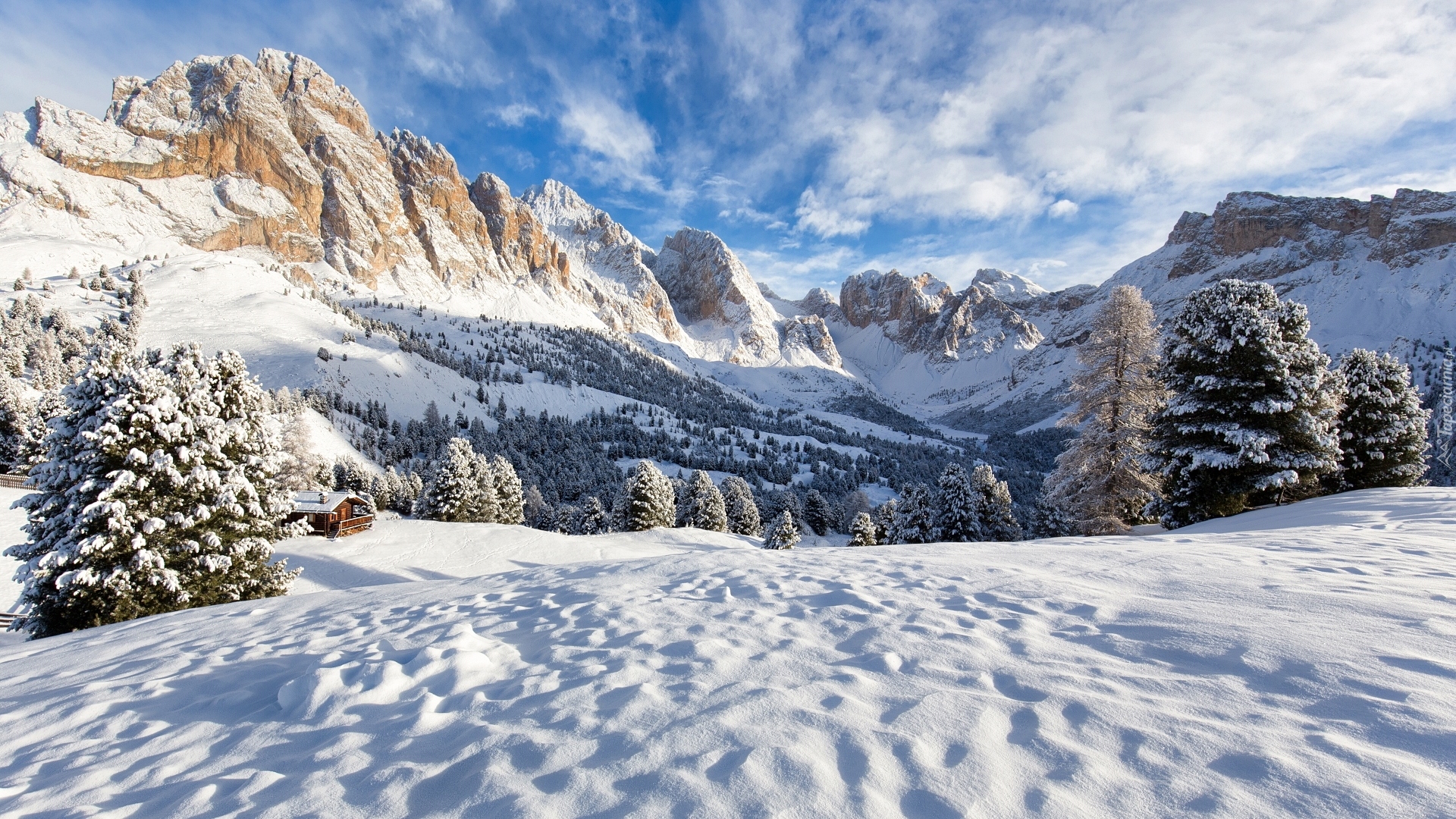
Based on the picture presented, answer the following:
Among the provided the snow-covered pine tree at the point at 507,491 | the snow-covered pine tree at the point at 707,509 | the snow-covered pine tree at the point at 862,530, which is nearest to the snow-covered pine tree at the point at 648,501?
the snow-covered pine tree at the point at 707,509

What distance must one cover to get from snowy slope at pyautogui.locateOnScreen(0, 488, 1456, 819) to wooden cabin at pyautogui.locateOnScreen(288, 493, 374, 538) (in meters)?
24.3

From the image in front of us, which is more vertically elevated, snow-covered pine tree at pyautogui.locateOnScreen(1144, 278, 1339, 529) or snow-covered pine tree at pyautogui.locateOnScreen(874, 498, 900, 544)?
snow-covered pine tree at pyautogui.locateOnScreen(1144, 278, 1339, 529)

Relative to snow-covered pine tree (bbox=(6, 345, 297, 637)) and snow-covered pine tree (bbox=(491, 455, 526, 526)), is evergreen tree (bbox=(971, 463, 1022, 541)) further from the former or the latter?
snow-covered pine tree (bbox=(491, 455, 526, 526))

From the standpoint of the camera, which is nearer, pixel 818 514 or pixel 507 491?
pixel 507 491

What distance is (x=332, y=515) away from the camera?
2752cm

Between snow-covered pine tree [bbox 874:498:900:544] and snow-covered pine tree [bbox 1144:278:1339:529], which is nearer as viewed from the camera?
snow-covered pine tree [bbox 1144:278:1339:529]

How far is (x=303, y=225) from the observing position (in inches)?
7308

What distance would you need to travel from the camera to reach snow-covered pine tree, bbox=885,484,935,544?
32000mm

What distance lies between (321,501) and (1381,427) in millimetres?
45326

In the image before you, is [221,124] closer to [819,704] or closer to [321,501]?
[321,501]

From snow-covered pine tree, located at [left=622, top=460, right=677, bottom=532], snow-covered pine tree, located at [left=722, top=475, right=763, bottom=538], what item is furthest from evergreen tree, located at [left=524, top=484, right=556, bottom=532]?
snow-covered pine tree, located at [left=722, top=475, right=763, bottom=538]

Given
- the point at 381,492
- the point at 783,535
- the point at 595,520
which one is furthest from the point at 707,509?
the point at 381,492

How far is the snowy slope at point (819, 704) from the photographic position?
7.74ft

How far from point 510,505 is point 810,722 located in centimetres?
4451
